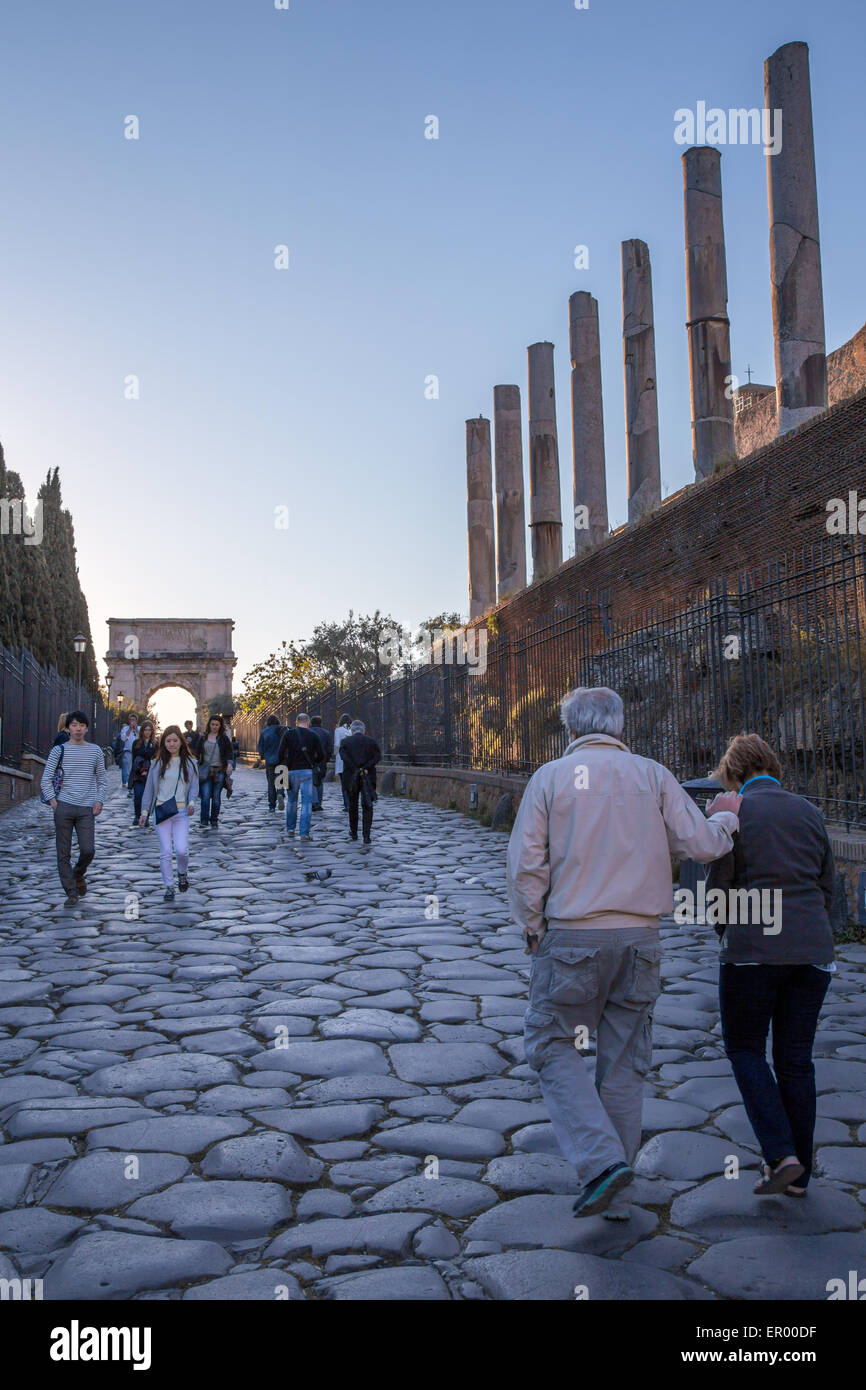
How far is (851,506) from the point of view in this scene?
1038cm

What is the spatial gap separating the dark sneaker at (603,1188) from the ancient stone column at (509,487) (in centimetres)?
2075

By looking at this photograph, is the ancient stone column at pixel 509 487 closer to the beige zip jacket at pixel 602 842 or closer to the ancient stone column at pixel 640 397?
the ancient stone column at pixel 640 397

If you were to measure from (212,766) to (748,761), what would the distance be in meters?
12.3

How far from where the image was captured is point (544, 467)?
2173 centimetres

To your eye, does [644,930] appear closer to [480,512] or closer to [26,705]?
[26,705]

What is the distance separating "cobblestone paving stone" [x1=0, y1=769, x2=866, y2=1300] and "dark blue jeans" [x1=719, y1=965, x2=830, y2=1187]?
230 mm

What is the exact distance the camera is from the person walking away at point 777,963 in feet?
Result: 11.6

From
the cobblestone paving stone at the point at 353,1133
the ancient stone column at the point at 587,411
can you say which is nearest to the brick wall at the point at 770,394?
the ancient stone column at the point at 587,411

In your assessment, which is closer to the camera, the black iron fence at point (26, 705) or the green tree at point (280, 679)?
the black iron fence at point (26, 705)

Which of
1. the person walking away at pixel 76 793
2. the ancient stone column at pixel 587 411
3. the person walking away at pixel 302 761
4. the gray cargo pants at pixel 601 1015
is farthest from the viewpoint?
the ancient stone column at pixel 587 411

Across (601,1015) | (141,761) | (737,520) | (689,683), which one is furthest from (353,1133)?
(141,761)

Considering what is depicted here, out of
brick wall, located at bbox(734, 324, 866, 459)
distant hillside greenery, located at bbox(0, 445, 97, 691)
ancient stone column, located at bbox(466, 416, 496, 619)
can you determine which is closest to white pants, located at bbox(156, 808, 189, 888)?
brick wall, located at bbox(734, 324, 866, 459)
